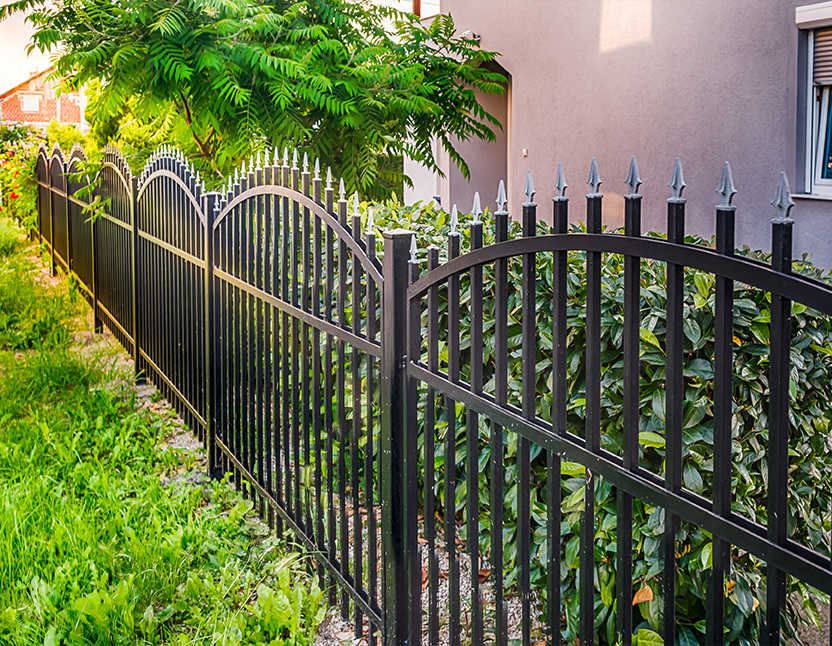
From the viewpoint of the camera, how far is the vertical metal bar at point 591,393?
1838 millimetres

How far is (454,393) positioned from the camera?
241cm

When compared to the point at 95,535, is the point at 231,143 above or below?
above

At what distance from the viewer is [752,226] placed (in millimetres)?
7551

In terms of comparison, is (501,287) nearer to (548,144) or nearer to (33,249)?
(548,144)

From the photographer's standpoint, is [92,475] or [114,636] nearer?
[114,636]


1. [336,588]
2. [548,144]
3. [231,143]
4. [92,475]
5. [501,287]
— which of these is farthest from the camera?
[548,144]

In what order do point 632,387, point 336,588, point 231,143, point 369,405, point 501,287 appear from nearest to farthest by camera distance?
point 632,387
point 501,287
point 369,405
point 336,588
point 231,143

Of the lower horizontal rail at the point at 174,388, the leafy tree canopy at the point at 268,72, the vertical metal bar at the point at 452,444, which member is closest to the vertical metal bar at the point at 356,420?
the vertical metal bar at the point at 452,444

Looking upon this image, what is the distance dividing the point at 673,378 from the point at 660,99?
7438mm

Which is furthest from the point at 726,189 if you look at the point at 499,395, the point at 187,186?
the point at 187,186

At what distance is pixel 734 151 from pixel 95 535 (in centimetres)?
639

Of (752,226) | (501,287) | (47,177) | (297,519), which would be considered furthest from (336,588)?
(47,177)

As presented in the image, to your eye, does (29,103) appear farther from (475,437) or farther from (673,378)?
(673,378)

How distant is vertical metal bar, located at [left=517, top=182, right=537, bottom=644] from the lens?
2047 millimetres
